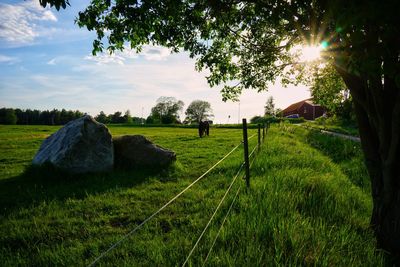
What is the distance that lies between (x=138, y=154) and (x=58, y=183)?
302 centimetres

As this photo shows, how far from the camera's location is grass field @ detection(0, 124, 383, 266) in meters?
3.92

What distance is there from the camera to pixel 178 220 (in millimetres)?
Result: 5504

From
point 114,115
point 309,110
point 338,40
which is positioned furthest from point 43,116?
point 338,40

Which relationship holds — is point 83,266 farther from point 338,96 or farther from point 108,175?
point 338,96

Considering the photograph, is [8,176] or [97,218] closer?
[97,218]

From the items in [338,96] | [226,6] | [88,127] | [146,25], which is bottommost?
[88,127]

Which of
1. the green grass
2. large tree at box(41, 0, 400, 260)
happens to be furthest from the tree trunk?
the green grass

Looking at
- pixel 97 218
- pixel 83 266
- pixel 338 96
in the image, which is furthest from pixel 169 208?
pixel 338 96

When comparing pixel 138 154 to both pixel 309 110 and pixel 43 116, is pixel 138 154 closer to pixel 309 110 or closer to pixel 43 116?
pixel 309 110

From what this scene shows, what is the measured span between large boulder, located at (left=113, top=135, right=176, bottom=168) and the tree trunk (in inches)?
278

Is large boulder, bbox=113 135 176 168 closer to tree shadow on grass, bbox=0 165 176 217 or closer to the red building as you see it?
tree shadow on grass, bbox=0 165 176 217

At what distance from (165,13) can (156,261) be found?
3916 millimetres

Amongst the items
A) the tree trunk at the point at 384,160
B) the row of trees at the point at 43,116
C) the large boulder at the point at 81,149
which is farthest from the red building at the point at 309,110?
the row of trees at the point at 43,116

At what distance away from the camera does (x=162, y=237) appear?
460 centimetres
